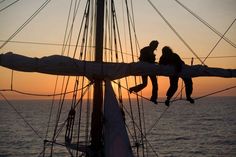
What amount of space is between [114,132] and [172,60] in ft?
16.1

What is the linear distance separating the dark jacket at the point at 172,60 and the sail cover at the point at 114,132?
393 centimetres

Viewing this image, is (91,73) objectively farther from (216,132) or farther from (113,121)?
(216,132)

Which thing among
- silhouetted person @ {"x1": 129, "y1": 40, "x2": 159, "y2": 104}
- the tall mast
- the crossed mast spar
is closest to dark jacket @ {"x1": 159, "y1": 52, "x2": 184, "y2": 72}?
silhouetted person @ {"x1": 129, "y1": 40, "x2": 159, "y2": 104}

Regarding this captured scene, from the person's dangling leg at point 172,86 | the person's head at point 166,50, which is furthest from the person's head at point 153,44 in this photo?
the person's dangling leg at point 172,86

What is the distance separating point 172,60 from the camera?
1505 cm

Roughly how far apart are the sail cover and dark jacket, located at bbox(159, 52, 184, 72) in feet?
12.9

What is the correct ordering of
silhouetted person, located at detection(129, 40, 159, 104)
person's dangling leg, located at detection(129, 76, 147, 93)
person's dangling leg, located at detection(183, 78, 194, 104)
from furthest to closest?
person's dangling leg, located at detection(183, 78, 194, 104)
person's dangling leg, located at detection(129, 76, 147, 93)
silhouetted person, located at detection(129, 40, 159, 104)

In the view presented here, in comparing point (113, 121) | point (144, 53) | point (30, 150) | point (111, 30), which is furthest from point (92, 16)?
point (30, 150)

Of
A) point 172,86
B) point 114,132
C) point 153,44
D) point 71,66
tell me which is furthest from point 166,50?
point 114,132

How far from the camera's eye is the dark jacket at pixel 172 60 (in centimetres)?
1493

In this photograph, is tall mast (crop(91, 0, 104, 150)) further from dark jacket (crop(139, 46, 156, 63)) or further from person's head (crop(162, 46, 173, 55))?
person's head (crop(162, 46, 173, 55))

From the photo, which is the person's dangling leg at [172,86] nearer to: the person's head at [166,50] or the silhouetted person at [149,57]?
the silhouetted person at [149,57]

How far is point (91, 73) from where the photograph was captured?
13719 millimetres

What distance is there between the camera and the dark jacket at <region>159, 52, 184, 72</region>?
14.9 meters
